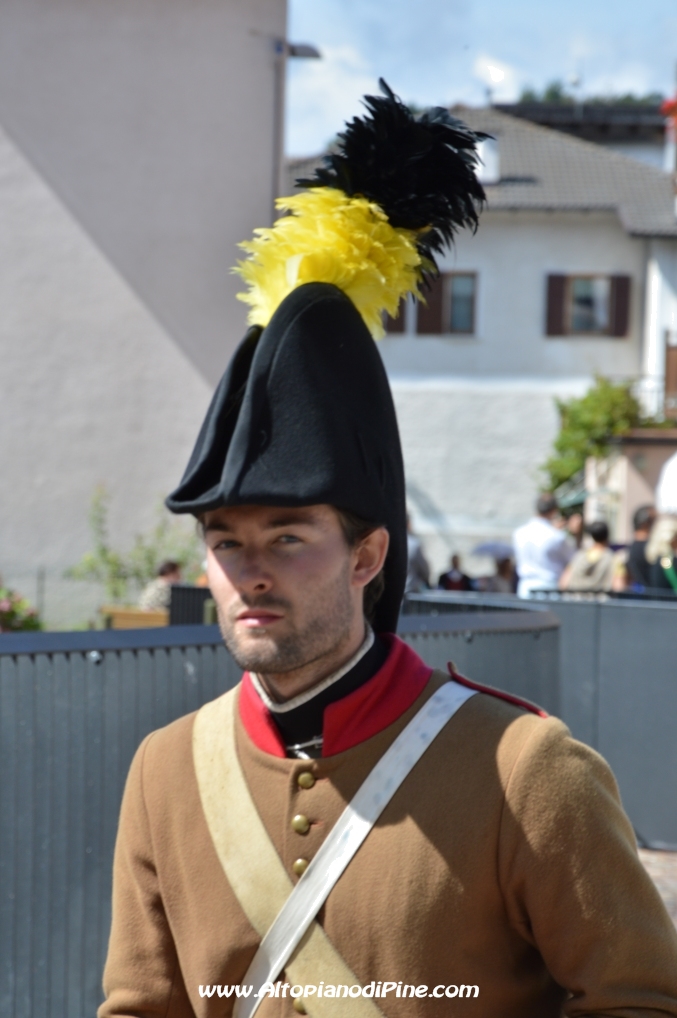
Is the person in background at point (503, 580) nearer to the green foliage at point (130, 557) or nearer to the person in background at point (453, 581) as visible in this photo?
the person in background at point (453, 581)

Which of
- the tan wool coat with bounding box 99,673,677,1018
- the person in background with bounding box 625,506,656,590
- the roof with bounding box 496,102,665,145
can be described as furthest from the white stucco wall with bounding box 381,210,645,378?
the tan wool coat with bounding box 99,673,677,1018

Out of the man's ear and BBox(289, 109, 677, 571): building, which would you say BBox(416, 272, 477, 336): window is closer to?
BBox(289, 109, 677, 571): building

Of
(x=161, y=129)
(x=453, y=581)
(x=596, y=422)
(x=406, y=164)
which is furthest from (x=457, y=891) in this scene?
(x=596, y=422)

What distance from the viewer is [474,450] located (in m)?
30.9

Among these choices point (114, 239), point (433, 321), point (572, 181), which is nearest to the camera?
point (114, 239)

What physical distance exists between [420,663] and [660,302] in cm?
2957

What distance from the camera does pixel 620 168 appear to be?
33688mm

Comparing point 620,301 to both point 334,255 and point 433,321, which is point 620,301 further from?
point 334,255

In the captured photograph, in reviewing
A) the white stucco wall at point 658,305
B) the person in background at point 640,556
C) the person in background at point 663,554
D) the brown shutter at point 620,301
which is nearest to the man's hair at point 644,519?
the person in background at point 640,556

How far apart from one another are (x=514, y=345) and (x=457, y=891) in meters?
29.8

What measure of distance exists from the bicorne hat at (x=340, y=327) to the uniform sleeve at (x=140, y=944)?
56 cm

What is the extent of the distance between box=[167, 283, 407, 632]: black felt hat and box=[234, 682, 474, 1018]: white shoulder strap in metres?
0.36

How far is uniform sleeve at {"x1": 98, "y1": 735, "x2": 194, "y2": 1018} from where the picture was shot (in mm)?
2193

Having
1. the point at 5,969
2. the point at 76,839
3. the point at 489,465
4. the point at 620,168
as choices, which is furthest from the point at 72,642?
the point at 620,168
